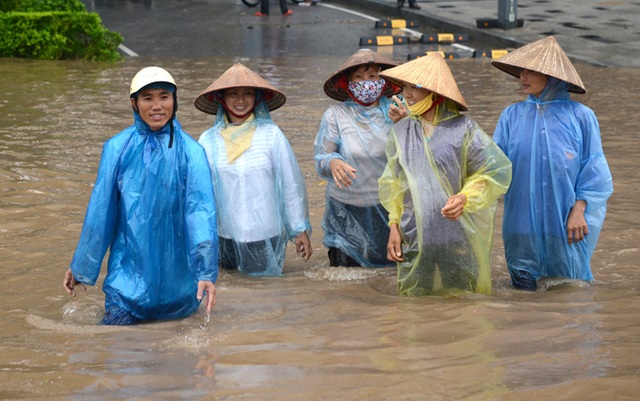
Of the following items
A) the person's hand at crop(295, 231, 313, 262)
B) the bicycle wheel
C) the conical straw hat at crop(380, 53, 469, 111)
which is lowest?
the bicycle wheel

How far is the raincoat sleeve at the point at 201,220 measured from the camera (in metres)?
4.95

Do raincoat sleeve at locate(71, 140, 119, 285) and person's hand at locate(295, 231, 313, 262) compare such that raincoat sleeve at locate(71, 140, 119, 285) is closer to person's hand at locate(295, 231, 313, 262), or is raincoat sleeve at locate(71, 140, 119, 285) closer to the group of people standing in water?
the group of people standing in water

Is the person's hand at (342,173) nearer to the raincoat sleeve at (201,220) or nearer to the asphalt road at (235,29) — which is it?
the raincoat sleeve at (201,220)

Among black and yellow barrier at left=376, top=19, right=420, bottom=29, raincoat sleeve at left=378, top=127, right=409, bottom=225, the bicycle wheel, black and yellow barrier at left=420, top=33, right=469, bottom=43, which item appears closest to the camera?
raincoat sleeve at left=378, top=127, right=409, bottom=225

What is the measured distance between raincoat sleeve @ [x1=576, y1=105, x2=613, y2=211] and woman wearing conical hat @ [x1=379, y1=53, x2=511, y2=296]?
20.9 inches

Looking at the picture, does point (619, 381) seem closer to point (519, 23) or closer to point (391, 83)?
point (391, 83)

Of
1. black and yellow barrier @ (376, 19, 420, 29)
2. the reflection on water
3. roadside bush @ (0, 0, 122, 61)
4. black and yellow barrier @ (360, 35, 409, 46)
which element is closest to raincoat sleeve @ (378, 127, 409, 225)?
the reflection on water

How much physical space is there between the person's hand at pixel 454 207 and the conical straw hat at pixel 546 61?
91 centimetres

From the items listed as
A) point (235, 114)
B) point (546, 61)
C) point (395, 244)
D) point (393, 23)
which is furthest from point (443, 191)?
point (393, 23)

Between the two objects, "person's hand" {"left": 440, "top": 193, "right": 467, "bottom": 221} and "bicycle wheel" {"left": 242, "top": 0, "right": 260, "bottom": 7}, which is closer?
"person's hand" {"left": 440, "top": 193, "right": 467, "bottom": 221}

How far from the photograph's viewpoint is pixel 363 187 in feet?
21.0

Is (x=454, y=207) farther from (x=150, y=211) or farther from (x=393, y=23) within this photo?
(x=393, y=23)

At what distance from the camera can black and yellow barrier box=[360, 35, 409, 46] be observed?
17.5m

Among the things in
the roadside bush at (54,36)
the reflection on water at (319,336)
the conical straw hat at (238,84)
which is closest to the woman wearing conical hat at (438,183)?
the reflection on water at (319,336)
